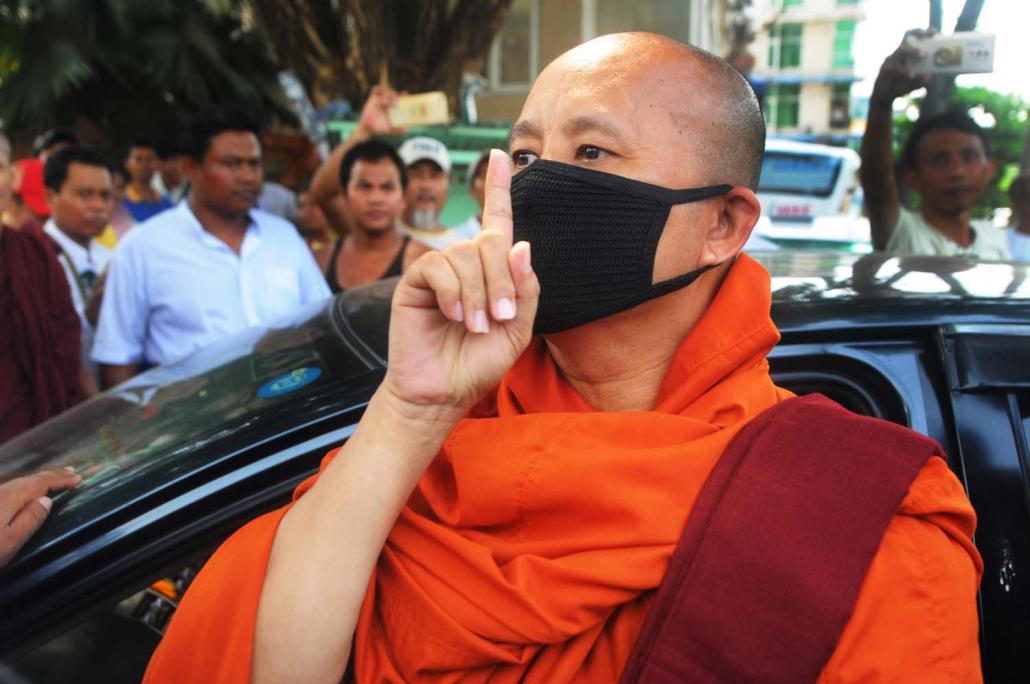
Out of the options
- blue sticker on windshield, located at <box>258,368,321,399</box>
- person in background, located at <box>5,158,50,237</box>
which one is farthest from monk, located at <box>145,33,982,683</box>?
person in background, located at <box>5,158,50,237</box>

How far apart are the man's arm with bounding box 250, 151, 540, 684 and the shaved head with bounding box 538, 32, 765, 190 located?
10.2 inches

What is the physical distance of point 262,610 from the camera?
1.12 m

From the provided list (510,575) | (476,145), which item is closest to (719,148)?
(510,575)

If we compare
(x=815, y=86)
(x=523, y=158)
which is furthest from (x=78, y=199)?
(x=815, y=86)

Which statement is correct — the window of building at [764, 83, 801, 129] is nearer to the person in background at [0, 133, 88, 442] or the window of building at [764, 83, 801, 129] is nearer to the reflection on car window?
the person in background at [0, 133, 88, 442]

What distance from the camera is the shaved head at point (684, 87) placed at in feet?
4.10

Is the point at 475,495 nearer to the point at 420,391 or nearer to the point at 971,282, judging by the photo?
the point at 420,391

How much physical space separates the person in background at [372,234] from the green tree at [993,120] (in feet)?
7.39

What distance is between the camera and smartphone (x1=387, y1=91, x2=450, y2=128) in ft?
14.3

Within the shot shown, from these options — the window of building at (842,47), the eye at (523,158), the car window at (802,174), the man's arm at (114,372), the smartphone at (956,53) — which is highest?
the window of building at (842,47)

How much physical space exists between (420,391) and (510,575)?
0.24 metres

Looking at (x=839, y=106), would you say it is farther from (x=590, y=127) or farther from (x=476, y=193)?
(x=590, y=127)

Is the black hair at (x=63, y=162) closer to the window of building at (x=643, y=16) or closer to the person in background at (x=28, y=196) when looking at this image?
the person in background at (x=28, y=196)

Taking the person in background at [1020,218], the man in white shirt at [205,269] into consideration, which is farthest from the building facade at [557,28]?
the man in white shirt at [205,269]
